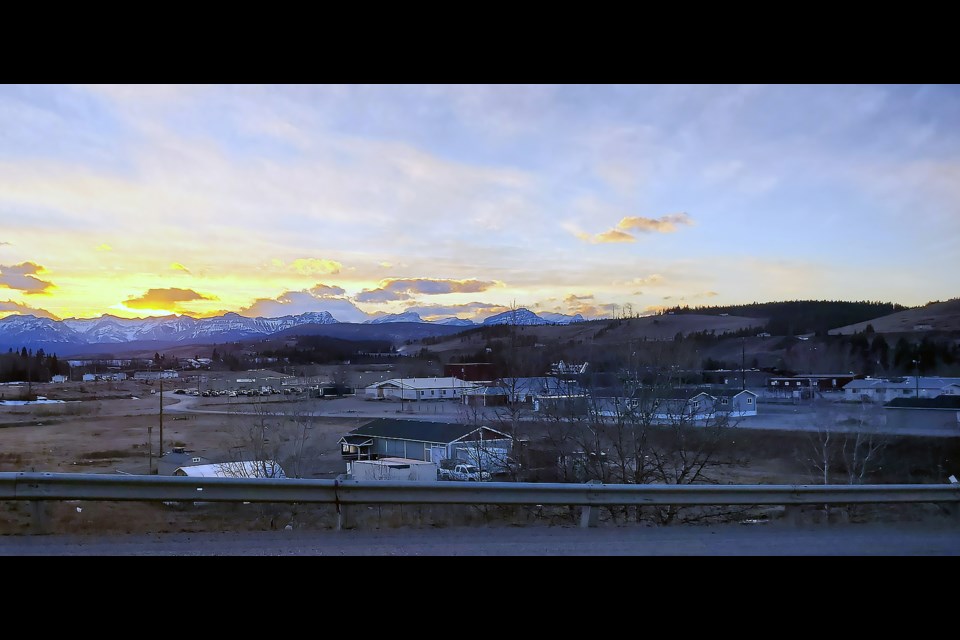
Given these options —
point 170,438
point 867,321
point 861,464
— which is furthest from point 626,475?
point 170,438

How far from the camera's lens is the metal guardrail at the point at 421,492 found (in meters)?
5.39

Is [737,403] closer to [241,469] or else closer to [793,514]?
[793,514]

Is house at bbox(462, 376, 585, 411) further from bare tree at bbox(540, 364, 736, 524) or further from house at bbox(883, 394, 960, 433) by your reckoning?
house at bbox(883, 394, 960, 433)

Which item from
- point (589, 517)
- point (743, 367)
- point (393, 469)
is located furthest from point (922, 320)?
point (393, 469)

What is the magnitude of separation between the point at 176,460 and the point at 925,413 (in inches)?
378

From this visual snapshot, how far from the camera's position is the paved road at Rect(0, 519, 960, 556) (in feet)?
16.7

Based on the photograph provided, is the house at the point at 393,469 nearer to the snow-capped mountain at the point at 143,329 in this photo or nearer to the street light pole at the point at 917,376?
the snow-capped mountain at the point at 143,329

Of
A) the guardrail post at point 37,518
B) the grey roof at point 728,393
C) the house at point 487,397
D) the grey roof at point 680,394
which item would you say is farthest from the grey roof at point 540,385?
the guardrail post at point 37,518

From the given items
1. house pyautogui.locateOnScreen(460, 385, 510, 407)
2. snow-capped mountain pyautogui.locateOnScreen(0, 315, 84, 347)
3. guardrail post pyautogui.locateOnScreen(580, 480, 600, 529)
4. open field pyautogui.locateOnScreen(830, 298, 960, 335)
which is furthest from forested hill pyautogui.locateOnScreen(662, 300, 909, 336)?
snow-capped mountain pyautogui.locateOnScreen(0, 315, 84, 347)

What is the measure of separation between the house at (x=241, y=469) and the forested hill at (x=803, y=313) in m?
6.89
